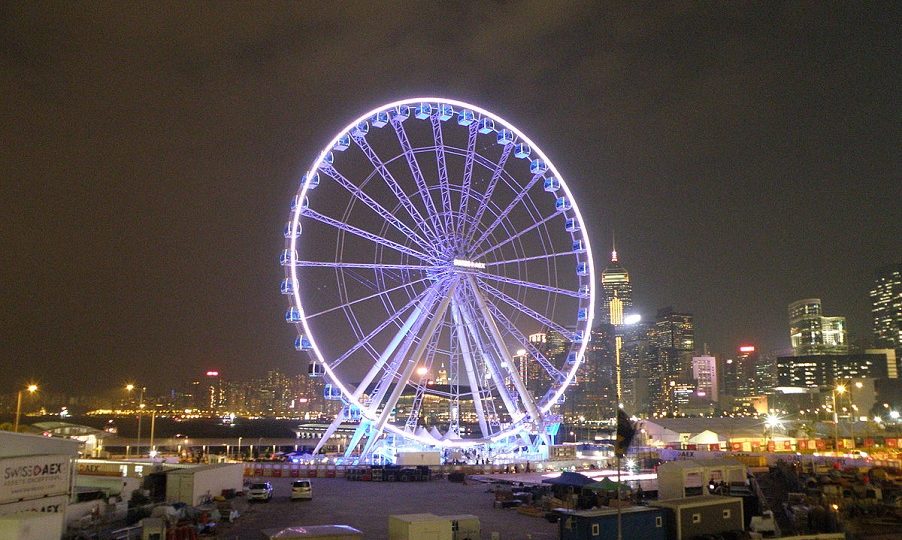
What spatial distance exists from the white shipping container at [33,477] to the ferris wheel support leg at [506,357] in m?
24.7

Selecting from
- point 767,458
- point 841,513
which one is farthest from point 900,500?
point 767,458

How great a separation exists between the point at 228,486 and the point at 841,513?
2214cm

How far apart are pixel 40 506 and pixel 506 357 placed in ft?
90.6

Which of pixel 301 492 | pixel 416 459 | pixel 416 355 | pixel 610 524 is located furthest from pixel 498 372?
pixel 610 524

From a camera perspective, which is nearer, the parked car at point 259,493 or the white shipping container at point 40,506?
the white shipping container at point 40,506

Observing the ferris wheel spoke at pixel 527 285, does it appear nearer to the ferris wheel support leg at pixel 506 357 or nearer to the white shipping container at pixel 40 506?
the ferris wheel support leg at pixel 506 357

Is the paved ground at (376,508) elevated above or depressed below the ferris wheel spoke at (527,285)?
below

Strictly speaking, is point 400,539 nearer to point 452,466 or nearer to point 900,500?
point 900,500

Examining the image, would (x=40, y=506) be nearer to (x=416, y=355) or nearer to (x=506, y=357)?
(x=416, y=355)

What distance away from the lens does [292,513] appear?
2620 centimetres

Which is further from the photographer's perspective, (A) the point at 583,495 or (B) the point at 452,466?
(B) the point at 452,466

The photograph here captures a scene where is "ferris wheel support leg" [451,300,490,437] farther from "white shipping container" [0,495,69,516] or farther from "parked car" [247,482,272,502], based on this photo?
"white shipping container" [0,495,69,516]

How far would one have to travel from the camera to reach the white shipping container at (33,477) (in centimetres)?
1952

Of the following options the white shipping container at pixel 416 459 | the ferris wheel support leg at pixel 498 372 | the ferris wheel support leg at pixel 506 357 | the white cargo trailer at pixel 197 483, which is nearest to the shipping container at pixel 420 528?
the white cargo trailer at pixel 197 483
